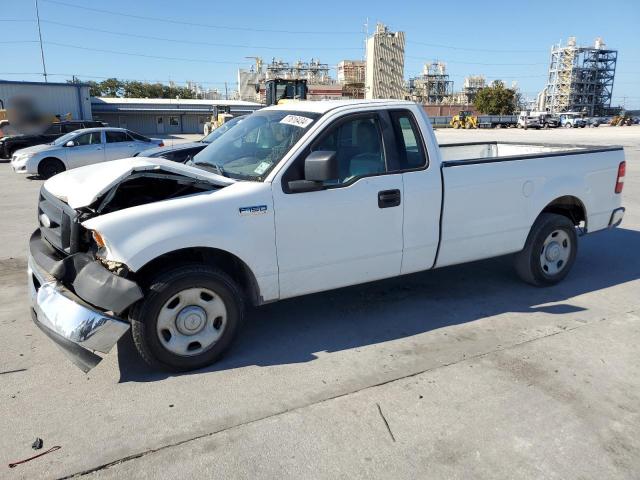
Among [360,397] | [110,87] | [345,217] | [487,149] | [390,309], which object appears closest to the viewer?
[360,397]

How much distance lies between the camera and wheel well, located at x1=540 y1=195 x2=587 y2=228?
5.44 m

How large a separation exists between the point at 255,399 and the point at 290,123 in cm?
225

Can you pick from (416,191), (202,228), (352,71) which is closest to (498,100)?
(352,71)

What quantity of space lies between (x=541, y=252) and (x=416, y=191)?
190cm

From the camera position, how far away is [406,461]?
2.76 meters

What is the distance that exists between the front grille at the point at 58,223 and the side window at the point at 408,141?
2.62 metres

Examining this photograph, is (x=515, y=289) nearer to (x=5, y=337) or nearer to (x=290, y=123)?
(x=290, y=123)

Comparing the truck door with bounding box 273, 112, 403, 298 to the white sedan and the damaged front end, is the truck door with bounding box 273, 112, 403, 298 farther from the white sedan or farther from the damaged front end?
the white sedan

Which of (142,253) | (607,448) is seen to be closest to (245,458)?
(142,253)

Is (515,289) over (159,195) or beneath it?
beneath

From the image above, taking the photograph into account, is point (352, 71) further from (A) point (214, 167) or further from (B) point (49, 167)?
(A) point (214, 167)

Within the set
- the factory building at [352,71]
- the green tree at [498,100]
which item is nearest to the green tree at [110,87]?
the factory building at [352,71]

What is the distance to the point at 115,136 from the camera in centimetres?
1623

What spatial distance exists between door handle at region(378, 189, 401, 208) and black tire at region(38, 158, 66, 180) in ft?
45.4
